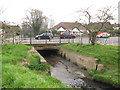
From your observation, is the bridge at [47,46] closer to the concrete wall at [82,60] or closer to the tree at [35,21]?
the concrete wall at [82,60]

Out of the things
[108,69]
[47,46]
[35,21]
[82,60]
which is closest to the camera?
[108,69]

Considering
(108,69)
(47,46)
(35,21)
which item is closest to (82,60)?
(108,69)

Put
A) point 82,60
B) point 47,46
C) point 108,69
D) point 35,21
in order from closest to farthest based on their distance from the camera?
point 108,69 < point 82,60 < point 47,46 < point 35,21

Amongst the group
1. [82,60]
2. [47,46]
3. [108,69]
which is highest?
[47,46]

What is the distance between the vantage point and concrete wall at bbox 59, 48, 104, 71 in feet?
28.7

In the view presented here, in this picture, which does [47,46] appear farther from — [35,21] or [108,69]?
[35,21]

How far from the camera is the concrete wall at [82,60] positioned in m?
8.74

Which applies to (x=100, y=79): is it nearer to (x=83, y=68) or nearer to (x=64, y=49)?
(x=83, y=68)

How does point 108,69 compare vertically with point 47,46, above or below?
below

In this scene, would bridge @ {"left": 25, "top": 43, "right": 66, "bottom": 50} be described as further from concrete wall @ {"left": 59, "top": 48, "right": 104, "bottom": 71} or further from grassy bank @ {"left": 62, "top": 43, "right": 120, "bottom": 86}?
grassy bank @ {"left": 62, "top": 43, "right": 120, "bottom": 86}

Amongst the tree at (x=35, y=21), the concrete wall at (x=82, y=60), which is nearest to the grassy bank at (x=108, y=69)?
the concrete wall at (x=82, y=60)

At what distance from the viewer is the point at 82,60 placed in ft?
33.9

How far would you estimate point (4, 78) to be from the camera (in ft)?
14.1

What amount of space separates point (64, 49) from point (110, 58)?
6.70m
